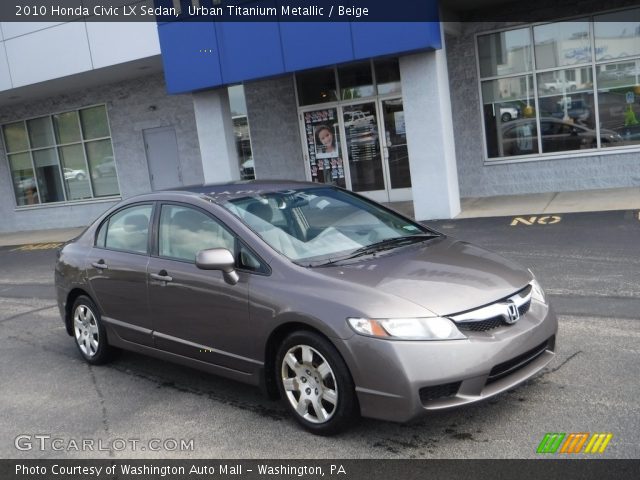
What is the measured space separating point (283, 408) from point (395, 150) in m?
10.1

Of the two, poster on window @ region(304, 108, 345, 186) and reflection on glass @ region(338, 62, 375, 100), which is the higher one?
reflection on glass @ region(338, 62, 375, 100)

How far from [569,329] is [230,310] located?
117 inches

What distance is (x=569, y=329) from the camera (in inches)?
223

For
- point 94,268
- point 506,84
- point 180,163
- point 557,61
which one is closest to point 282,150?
point 180,163

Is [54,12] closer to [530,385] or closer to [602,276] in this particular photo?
[602,276]

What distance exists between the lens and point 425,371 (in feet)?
12.0

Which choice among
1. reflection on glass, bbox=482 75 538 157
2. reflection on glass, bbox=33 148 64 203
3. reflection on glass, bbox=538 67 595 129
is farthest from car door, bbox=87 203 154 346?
reflection on glass, bbox=33 148 64 203

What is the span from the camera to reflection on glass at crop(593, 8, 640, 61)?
11961 mm

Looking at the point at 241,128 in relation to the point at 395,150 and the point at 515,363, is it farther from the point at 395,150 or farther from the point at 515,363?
the point at 515,363

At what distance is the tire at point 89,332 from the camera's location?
587cm

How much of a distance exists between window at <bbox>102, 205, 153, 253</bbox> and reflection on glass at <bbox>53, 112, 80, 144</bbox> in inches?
540

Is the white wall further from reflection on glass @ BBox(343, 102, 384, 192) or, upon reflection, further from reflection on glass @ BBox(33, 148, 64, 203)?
reflection on glass @ BBox(343, 102, 384, 192)

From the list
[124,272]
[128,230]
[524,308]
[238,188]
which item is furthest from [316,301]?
[128,230]

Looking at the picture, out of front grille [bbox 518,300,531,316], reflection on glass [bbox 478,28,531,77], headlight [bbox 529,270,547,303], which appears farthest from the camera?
reflection on glass [bbox 478,28,531,77]
